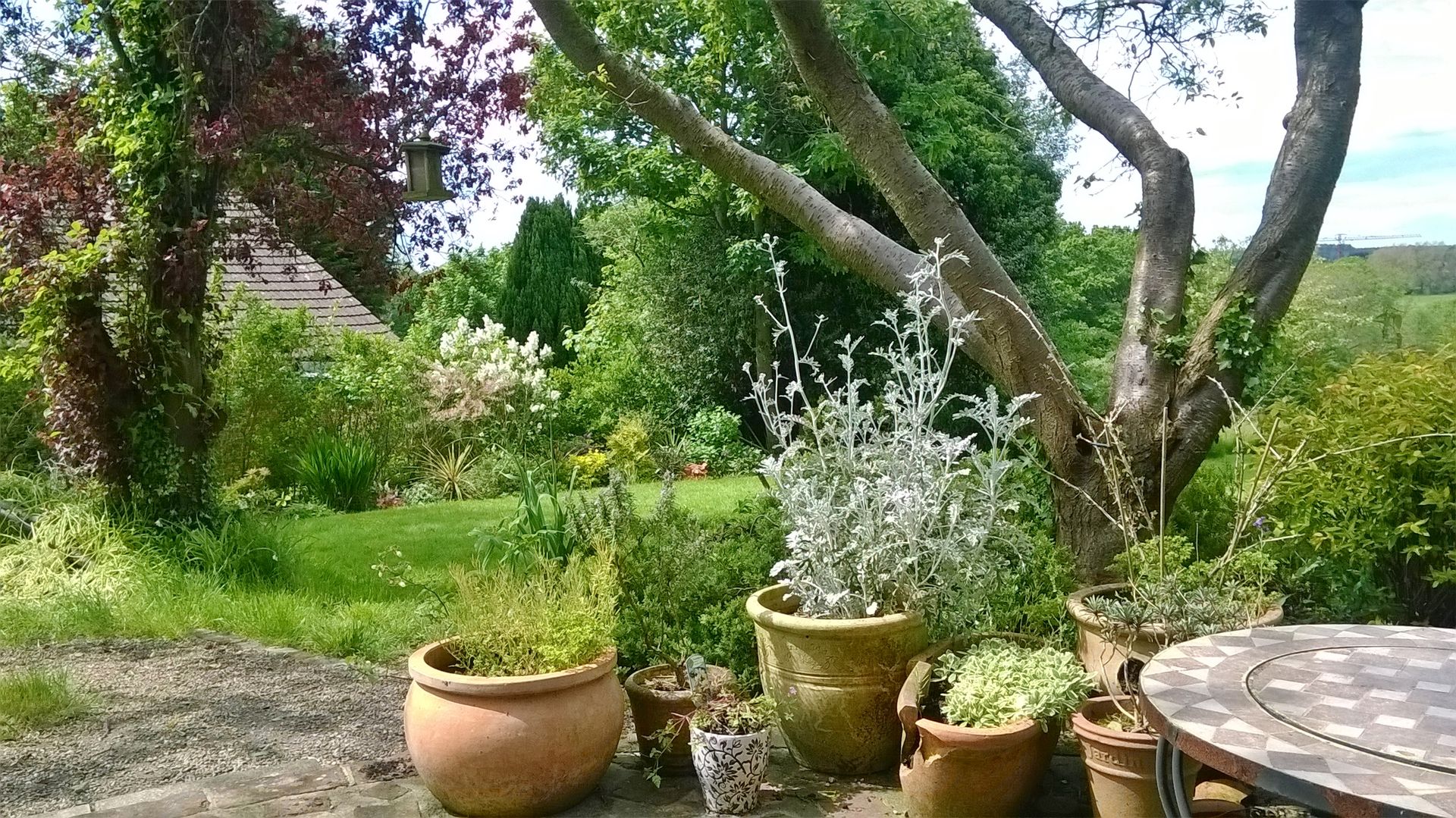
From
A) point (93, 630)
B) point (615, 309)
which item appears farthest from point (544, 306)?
point (93, 630)

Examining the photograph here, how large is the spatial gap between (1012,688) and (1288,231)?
2.28 metres

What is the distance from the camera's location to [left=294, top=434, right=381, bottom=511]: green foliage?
29.9 ft

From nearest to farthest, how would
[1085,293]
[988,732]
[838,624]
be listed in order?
[988,732]
[838,624]
[1085,293]

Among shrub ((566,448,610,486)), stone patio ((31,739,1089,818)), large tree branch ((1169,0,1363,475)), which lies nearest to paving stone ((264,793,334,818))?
stone patio ((31,739,1089,818))

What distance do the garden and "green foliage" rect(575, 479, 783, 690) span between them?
0.06ft

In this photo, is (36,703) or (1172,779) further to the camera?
(36,703)

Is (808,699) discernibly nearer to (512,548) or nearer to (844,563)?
(844,563)

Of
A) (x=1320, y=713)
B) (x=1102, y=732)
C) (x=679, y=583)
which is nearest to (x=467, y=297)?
(x=679, y=583)

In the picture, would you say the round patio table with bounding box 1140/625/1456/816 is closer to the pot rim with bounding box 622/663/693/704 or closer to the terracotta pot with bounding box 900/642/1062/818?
the terracotta pot with bounding box 900/642/1062/818

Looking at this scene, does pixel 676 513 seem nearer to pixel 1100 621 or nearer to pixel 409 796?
pixel 409 796

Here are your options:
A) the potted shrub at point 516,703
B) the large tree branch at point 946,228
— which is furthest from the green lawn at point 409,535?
the large tree branch at point 946,228

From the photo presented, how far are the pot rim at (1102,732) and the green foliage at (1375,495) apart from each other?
935 millimetres

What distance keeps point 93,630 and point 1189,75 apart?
610cm

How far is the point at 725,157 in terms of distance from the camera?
454 cm
